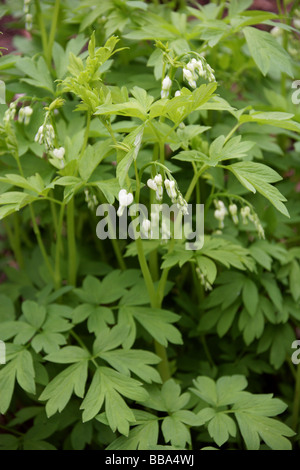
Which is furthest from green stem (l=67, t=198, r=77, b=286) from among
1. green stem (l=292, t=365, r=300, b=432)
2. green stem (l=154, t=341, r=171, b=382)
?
green stem (l=292, t=365, r=300, b=432)

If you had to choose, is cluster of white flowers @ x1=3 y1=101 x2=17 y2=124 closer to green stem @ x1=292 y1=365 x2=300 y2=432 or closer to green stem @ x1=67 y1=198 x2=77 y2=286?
green stem @ x1=67 y1=198 x2=77 y2=286

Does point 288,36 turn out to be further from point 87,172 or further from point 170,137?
point 87,172

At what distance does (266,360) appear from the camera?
2.08 metres

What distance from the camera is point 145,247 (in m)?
1.69

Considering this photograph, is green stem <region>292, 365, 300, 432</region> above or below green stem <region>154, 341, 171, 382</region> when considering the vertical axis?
below

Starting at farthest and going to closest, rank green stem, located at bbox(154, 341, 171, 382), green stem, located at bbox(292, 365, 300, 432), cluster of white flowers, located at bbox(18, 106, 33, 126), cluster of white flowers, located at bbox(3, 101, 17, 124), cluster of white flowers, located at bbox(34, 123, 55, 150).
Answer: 1. green stem, located at bbox(292, 365, 300, 432)
2. green stem, located at bbox(154, 341, 171, 382)
3. cluster of white flowers, located at bbox(18, 106, 33, 126)
4. cluster of white flowers, located at bbox(3, 101, 17, 124)
5. cluster of white flowers, located at bbox(34, 123, 55, 150)

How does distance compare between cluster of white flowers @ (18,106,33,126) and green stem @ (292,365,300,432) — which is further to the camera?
green stem @ (292,365,300,432)

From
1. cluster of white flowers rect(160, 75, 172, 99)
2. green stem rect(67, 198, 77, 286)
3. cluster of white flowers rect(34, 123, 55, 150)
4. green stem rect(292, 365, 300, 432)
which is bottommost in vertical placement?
green stem rect(292, 365, 300, 432)

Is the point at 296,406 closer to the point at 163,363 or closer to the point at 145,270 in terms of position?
the point at 163,363

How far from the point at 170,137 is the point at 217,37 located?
47cm

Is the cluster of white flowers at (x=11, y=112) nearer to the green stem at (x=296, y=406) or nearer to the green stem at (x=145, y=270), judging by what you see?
the green stem at (x=145, y=270)

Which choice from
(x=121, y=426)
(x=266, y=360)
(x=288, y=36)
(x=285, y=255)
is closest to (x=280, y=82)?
(x=288, y=36)

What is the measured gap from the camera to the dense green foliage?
4.58ft

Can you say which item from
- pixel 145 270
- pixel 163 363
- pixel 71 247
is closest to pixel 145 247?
pixel 145 270
